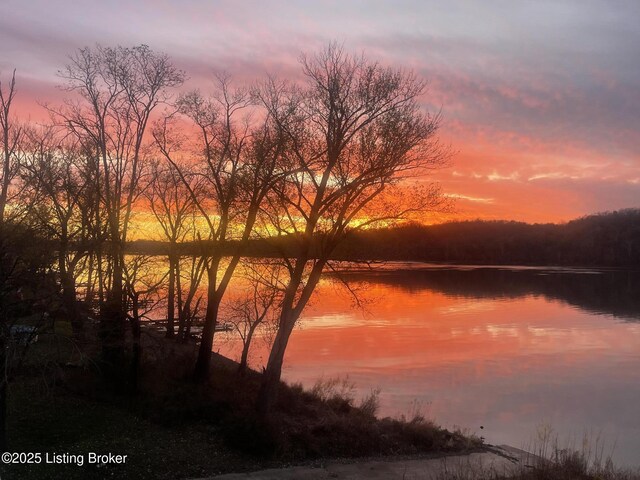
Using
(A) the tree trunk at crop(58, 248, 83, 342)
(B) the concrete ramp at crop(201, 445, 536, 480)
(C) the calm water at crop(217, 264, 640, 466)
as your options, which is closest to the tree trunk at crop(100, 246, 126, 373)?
(A) the tree trunk at crop(58, 248, 83, 342)

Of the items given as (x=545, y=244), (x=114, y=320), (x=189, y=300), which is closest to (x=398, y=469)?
(x=114, y=320)

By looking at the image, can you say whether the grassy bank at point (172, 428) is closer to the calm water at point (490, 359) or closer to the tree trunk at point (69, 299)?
the tree trunk at point (69, 299)

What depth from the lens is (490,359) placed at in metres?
34.4

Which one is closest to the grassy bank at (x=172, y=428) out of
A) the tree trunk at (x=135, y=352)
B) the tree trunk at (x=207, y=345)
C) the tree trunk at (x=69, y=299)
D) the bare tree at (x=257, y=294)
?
the tree trunk at (x=135, y=352)

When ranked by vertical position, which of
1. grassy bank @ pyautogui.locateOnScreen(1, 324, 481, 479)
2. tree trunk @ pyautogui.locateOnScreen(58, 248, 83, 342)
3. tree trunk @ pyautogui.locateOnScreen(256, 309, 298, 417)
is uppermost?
tree trunk @ pyautogui.locateOnScreen(58, 248, 83, 342)

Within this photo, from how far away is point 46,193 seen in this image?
20.5 m

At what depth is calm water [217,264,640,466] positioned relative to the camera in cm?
2333

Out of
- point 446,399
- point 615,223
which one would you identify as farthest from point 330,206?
point 615,223

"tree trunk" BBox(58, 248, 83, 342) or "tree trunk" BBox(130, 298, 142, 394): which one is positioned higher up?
"tree trunk" BBox(58, 248, 83, 342)

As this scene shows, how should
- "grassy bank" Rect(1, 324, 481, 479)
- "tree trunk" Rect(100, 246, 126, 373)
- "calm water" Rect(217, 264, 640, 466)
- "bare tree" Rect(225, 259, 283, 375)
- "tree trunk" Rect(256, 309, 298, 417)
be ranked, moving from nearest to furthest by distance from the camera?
"grassy bank" Rect(1, 324, 481, 479) < "tree trunk" Rect(100, 246, 126, 373) < "tree trunk" Rect(256, 309, 298, 417) < "bare tree" Rect(225, 259, 283, 375) < "calm water" Rect(217, 264, 640, 466)

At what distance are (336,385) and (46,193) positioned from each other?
1414 cm

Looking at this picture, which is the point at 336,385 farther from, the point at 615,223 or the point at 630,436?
the point at 615,223

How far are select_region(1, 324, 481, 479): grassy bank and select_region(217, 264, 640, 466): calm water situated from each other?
4128 millimetres

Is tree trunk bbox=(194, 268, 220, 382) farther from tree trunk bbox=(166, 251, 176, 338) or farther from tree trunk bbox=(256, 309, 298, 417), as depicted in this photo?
tree trunk bbox=(166, 251, 176, 338)
